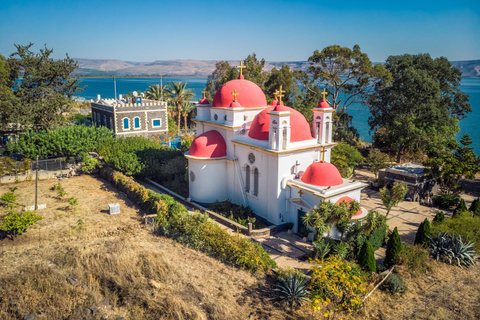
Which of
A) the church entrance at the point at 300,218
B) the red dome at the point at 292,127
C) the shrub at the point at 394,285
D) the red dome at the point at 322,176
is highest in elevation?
the red dome at the point at 292,127

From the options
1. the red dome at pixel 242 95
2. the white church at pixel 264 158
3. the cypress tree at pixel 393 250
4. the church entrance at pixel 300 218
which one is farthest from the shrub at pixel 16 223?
the cypress tree at pixel 393 250

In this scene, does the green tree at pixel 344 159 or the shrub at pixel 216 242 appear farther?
the green tree at pixel 344 159

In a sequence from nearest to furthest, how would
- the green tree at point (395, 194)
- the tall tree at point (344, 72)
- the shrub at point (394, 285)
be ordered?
the shrub at point (394, 285) → the green tree at point (395, 194) → the tall tree at point (344, 72)

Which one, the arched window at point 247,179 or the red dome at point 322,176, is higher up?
the red dome at point 322,176

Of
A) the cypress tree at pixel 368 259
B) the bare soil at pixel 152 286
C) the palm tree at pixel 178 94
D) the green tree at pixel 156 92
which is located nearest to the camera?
the bare soil at pixel 152 286

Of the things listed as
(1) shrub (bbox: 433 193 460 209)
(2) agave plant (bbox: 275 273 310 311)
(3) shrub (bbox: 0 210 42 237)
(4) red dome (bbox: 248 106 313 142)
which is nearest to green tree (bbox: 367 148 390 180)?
(1) shrub (bbox: 433 193 460 209)

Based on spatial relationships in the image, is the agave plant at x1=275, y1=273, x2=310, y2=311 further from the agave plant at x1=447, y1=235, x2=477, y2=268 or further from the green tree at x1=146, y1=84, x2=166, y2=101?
the green tree at x1=146, y1=84, x2=166, y2=101

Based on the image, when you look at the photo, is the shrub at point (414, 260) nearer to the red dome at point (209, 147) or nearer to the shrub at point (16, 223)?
the red dome at point (209, 147)
